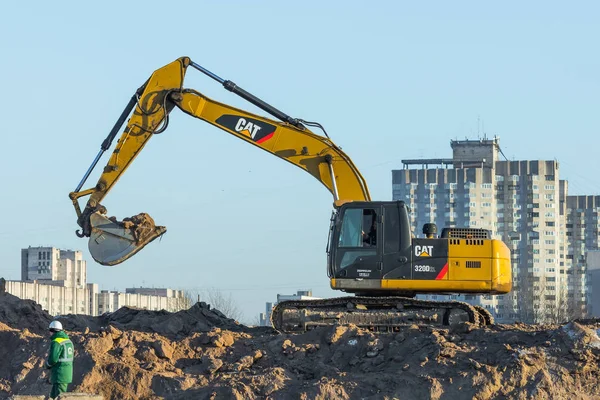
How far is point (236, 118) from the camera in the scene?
22500 millimetres

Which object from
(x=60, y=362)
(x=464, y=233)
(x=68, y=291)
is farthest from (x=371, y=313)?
(x=68, y=291)

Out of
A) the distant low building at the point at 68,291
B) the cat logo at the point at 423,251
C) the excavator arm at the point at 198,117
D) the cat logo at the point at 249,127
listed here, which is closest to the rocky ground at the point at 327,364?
the cat logo at the point at 423,251

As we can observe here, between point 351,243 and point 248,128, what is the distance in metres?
3.25

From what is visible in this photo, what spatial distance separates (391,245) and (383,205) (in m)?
0.73

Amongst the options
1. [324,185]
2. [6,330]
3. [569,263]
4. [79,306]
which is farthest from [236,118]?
[569,263]

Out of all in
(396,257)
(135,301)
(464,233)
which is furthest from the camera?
(135,301)

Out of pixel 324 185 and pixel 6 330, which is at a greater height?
pixel 324 185

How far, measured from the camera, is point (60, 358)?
16.7 metres

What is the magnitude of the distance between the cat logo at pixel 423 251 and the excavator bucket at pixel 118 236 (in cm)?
470

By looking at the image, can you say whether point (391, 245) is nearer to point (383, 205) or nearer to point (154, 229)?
point (383, 205)

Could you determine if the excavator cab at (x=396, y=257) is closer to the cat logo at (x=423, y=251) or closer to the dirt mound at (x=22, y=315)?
the cat logo at (x=423, y=251)

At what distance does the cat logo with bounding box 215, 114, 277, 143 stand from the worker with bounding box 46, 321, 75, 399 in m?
6.82

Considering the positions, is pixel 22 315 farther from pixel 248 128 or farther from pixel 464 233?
pixel 464 233

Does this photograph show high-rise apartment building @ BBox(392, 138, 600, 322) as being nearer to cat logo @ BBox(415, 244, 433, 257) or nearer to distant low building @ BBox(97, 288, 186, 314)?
distant low building @ BBox(97, 288, 186, 314)
